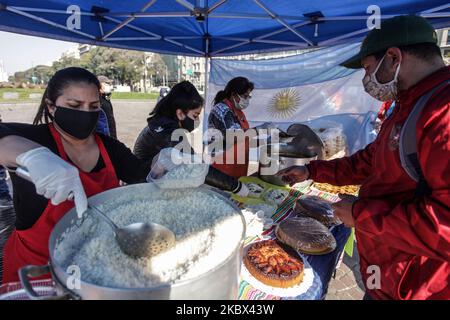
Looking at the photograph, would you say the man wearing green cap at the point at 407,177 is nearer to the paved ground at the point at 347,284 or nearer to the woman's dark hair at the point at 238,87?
the paved ground at the point at 347,284

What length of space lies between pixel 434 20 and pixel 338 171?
1.92 m

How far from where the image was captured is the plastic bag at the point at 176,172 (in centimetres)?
107

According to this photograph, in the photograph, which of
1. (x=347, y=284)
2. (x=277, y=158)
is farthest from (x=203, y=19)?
(x=347, y=284)

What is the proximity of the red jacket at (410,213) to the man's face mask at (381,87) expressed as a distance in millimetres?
55

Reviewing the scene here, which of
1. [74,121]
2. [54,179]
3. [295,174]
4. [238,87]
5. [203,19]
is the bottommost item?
[295,174]

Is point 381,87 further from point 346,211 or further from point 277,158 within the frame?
point 277,158

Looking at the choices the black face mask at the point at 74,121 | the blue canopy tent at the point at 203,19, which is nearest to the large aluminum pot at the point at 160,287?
the black face mask at the point at 74,121

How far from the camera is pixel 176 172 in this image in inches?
44.1

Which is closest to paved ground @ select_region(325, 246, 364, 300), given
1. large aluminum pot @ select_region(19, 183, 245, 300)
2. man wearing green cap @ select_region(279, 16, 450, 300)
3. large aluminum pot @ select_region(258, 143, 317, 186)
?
large aluminum pot @ select_region(258, 143, 317, 186)

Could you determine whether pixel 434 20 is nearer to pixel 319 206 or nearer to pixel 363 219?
pixel 319 206

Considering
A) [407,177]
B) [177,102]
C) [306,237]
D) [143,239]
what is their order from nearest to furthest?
[143,239] < [407,177] < [306,237] < [177,102]

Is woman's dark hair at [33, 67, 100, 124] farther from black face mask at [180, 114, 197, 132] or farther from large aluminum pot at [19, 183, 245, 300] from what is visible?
black face mask at [180, 114, 197, 132]

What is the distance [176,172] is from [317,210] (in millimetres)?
1065

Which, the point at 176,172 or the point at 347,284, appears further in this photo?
the point at 347,284
